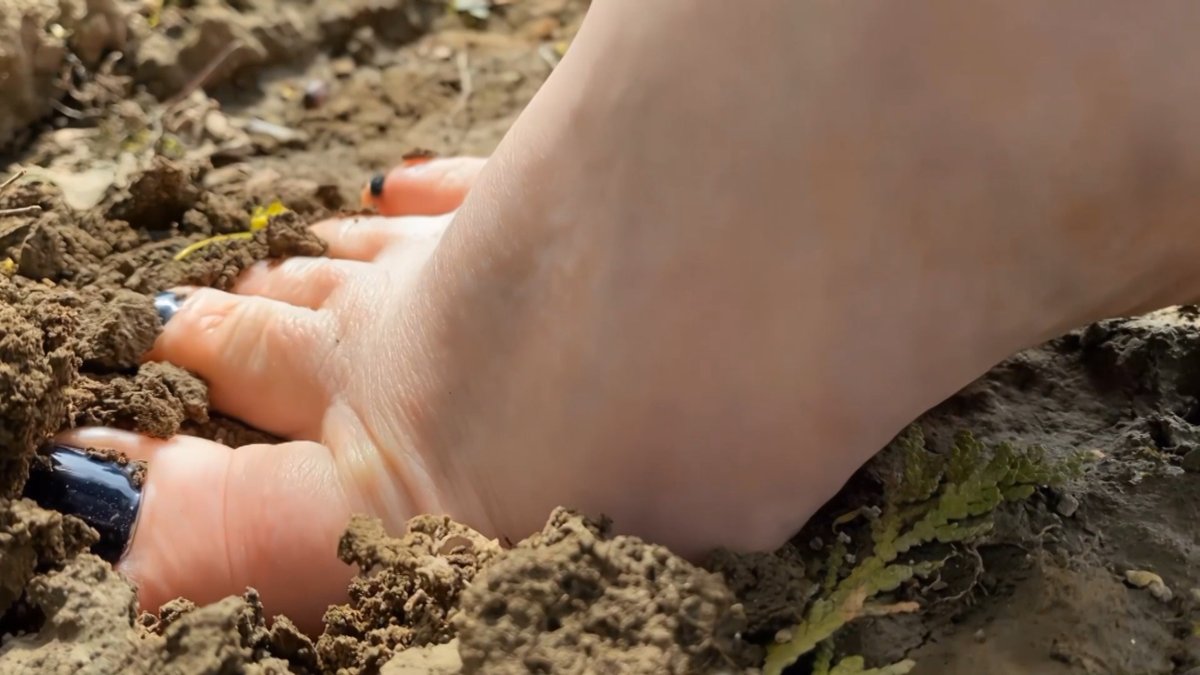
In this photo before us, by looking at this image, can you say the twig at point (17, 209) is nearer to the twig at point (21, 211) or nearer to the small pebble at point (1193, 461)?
the twig at point (21, 211)

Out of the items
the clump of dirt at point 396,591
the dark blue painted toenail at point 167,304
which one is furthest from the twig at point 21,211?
the clump of dirt at point 396,591

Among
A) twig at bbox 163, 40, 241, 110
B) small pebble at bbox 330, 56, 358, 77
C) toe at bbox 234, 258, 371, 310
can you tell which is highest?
small pebble at bbox 330, 56, 358, 77

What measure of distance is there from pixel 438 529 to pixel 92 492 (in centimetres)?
36

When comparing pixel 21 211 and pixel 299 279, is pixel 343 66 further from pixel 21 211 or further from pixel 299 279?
pixel 21 211

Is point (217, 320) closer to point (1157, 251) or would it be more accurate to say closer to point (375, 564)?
point (375, 564)

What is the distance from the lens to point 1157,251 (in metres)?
0.85

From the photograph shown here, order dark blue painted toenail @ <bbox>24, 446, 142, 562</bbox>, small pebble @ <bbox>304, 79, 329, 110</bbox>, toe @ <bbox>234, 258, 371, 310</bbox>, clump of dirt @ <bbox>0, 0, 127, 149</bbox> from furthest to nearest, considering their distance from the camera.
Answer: small pebble @ <bbox>304, 79, 329, 110</bbox>, clump of dirt @ <bbox>0, 0, 127, 149</bbox>, toe @ <bbox>234, 258, 371, 310</bbox>, dark blue painted toenail @ <bbox>24, 446, 142, 562</bbox>

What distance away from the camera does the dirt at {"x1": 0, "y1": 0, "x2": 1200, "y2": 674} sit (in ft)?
2.62

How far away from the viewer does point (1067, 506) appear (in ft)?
3.16

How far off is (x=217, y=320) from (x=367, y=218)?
0.95 ft

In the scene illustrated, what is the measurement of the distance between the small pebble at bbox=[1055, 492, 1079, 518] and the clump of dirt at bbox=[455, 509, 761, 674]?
347 millimetres

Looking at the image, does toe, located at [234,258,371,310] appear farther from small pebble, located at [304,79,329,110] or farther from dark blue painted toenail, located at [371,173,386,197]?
small pebble, located at [304,79,329,110]

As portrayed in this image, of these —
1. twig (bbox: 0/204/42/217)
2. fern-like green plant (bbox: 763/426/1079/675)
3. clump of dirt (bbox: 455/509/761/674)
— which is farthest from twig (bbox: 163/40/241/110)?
fern-like green plant (bbox: 763/426/1079/675)

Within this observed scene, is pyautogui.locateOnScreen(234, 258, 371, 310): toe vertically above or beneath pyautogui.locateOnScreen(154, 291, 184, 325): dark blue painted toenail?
above
